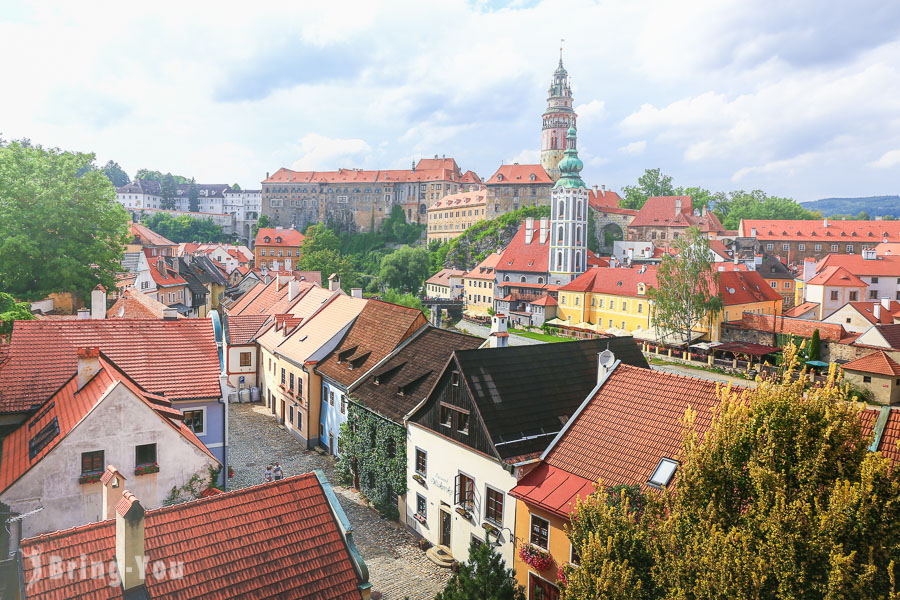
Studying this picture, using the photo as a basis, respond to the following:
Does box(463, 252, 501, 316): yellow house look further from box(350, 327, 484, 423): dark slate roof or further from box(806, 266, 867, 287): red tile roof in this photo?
box(350, 327, 484, 423): dark slate roof

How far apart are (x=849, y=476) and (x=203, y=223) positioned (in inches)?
5787

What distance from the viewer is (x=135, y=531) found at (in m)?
8.52

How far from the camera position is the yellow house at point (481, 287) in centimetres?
8388

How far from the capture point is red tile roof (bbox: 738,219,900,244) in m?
92.6

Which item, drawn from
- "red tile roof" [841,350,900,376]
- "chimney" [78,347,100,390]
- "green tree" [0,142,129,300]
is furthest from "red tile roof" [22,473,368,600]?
"red tile roof" [841,350,900,376]

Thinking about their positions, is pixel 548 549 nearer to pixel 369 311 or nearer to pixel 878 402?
pixel 369 311

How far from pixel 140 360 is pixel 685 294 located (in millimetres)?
45212

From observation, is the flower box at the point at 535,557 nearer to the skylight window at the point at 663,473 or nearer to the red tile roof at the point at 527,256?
the skylight window at the point at 663,473

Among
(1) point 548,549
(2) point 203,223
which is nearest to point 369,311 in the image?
(1) point 548,549

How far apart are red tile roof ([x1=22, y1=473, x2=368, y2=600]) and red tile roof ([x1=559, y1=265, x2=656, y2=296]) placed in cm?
5336

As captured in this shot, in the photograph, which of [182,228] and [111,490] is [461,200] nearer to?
[182,228]

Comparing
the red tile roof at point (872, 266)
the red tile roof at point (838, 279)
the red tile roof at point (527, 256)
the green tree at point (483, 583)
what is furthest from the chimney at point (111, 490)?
the red tile roof at point (872, 266)

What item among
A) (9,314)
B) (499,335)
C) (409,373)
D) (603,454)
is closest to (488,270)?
(409,373)

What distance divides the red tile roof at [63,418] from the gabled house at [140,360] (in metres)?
0.87
